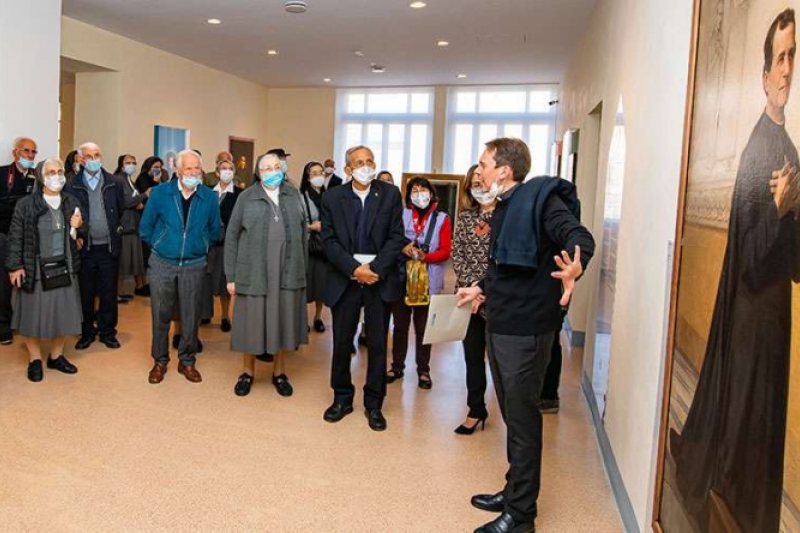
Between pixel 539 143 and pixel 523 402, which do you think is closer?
pixel 523 402

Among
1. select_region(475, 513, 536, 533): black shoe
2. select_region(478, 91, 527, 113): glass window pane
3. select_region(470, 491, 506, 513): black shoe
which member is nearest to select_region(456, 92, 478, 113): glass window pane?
select_region(478, 91, 527, 113): glass window pane

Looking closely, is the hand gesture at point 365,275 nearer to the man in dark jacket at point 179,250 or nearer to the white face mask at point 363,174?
the white face mask at point 363,174

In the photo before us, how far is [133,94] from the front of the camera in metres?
8.87

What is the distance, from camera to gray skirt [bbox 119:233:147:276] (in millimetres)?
7562

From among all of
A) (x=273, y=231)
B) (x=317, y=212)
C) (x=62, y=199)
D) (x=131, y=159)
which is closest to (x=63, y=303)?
(x=62, y=199)

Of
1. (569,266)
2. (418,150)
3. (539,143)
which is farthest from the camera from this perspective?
(418,150)

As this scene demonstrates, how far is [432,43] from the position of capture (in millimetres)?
8305

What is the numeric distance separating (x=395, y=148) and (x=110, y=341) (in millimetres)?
8294

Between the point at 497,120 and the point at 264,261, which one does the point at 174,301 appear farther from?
the point at 497,120

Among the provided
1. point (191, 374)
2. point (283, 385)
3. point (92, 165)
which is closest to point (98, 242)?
point (92, 165)

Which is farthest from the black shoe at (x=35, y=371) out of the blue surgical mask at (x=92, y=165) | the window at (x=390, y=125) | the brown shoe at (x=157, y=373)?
the window at (x=390, y=125)

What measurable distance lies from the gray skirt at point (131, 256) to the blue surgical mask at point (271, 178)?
4047 mm

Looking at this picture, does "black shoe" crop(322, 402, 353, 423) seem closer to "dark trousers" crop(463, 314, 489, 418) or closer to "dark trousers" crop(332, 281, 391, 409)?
"dark trousers" crop(332, 281, 391, 409)

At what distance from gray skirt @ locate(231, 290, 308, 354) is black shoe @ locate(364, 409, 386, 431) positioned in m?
0.78
